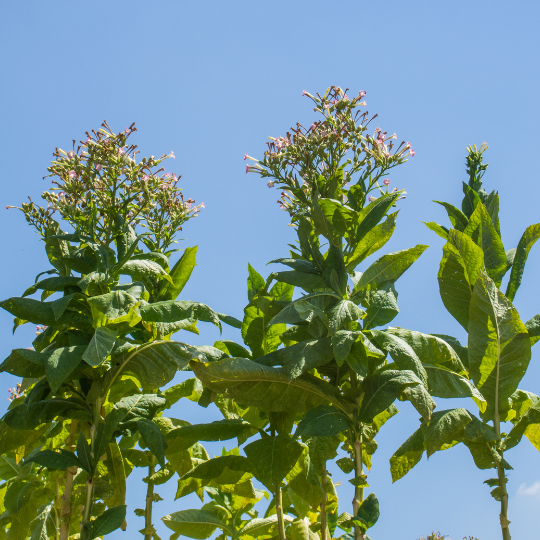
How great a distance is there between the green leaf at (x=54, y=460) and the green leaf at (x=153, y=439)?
40cm

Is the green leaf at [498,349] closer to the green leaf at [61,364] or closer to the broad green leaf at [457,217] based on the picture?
the broad green leaf at [457,217]

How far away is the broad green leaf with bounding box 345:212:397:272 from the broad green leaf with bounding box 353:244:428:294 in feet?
0.31

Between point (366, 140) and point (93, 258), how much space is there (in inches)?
74.0

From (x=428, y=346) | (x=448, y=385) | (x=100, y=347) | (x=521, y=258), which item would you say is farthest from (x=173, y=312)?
(x=521, y=258)

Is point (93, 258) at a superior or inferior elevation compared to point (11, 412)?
superior

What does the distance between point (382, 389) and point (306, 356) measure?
42cm

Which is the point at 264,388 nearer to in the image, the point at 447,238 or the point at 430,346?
the point at 430,346

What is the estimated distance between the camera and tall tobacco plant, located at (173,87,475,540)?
306 cm

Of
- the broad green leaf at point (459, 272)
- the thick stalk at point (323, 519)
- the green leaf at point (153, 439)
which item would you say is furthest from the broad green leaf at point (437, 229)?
the green leaf at point (153, 439)

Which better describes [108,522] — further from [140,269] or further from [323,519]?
[140,269]

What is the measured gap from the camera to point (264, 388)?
3266 millimetres

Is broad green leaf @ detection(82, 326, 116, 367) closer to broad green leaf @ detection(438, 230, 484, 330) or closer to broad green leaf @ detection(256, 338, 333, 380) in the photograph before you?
broad green leaf @ detection(256, 338, 333, 380)

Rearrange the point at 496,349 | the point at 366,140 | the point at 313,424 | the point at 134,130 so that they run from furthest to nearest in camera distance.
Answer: the point at 134,130 → the point at 366,140 → the point at 496,349 → the point at 313,424

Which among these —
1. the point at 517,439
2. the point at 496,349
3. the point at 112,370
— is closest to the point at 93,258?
the point at 112,370
